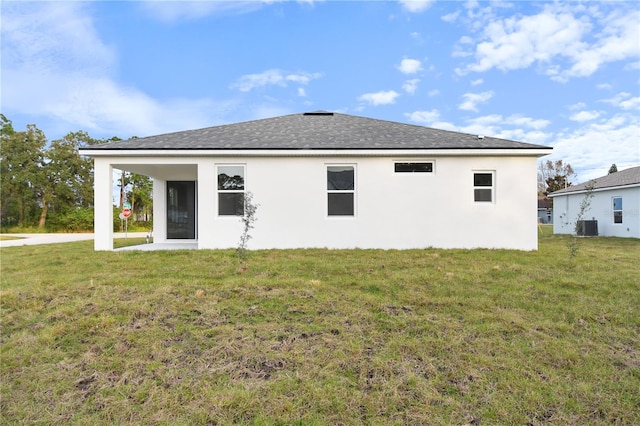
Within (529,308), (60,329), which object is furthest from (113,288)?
(529,308)

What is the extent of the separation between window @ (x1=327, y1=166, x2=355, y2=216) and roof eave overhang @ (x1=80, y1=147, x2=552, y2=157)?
1.73 feet

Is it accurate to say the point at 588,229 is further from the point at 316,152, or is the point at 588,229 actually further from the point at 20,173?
the point at 20,173

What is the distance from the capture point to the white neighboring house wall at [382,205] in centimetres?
966

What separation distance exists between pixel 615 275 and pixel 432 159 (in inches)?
198

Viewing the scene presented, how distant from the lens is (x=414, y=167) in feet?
32.1

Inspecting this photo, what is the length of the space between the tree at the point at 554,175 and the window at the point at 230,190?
4571 cm

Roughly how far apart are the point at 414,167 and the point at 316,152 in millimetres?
3000

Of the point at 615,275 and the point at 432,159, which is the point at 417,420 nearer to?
the point at 615,275

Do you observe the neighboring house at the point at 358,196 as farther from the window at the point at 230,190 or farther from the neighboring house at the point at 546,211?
the neighboring house at the point at 546,211

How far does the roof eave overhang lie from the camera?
9391 millimetres

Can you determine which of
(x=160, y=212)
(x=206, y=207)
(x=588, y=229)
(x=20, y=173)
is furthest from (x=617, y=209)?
(x=20, y=173)

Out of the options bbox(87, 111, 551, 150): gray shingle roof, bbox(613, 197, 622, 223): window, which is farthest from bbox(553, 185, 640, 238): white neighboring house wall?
bbox(87, 111, 551, 150): gray shingle roof

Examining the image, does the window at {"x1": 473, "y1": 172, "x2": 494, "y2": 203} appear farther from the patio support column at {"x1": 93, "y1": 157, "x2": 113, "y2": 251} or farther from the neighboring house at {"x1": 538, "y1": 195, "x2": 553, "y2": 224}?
the neighboring house at {"x1": 538, "y1": 195, "x2": 553, "y2": 224}

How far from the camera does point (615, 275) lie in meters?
6.28
